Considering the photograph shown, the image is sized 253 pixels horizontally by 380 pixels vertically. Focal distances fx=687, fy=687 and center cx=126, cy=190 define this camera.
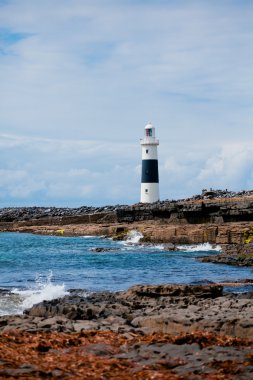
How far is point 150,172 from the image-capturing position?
7100cm

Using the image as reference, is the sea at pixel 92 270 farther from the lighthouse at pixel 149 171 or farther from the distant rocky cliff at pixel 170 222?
the lighthouse at pixel 149 171

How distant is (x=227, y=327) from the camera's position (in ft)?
39.3

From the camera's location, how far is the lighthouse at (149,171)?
70812mm

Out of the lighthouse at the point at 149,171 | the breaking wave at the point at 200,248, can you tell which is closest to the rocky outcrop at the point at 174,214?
the lighthouse at the point at 149,171

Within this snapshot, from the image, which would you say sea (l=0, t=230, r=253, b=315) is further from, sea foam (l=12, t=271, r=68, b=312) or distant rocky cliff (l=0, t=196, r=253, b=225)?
distant rocky cliff (l=0, t=196, r=253, b=225)

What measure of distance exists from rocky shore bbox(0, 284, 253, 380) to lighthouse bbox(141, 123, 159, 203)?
54228 millimetres

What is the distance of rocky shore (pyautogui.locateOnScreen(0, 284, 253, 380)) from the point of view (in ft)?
30.3

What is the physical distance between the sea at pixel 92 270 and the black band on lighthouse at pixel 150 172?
693 inches

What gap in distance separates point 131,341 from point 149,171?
5995cm

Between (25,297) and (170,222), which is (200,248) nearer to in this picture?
(170,222)

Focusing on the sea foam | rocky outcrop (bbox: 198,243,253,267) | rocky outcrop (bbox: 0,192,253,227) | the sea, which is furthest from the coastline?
rocky outcrop (bbox: 0,192,253,227)

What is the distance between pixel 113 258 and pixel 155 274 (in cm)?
913

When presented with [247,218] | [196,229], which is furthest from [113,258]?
[247,218]

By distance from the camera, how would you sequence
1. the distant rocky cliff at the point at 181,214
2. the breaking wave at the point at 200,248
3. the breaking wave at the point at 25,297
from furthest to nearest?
1. the distant rocky cliff at the point at 181,214
2. the breaking wave at the point at 200,248
3. the breaking wave at the point at 25,297
